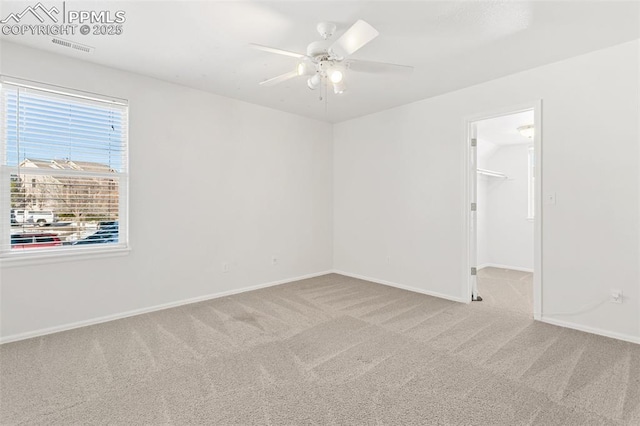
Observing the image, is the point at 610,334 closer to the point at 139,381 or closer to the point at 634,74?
the point at 634,74

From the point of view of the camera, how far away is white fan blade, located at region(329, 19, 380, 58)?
200 cm

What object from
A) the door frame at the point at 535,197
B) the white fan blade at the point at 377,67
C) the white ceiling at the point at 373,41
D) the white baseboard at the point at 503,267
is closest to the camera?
the white ceiling at the point at 373,41

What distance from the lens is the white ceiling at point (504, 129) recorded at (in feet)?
14.6

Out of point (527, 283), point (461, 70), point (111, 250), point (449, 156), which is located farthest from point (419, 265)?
point (111, 250)

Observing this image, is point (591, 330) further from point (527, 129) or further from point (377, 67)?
point (377, 67)

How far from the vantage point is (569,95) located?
3.16 metres

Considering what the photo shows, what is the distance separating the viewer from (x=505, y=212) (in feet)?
20.2

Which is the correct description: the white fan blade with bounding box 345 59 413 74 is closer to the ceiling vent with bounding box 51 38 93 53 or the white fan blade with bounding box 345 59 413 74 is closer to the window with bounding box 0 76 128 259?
the ceiling vent with bounding box 51 38 93 53

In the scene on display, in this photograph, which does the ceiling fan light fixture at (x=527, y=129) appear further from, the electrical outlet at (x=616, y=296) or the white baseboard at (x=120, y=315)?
the white baseboard at (x=120, y=315)

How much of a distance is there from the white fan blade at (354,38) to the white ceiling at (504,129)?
8.76 ft

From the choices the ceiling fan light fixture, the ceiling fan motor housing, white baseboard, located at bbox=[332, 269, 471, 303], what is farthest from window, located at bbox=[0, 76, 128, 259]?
the ceiling fan light fixture

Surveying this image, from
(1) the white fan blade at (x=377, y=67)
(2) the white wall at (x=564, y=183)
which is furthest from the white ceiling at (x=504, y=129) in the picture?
(1) the white fan blade at (x=377, y=67)

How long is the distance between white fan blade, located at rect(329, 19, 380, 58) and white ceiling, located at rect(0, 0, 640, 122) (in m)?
0.34

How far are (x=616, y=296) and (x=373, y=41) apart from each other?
3264 mm
